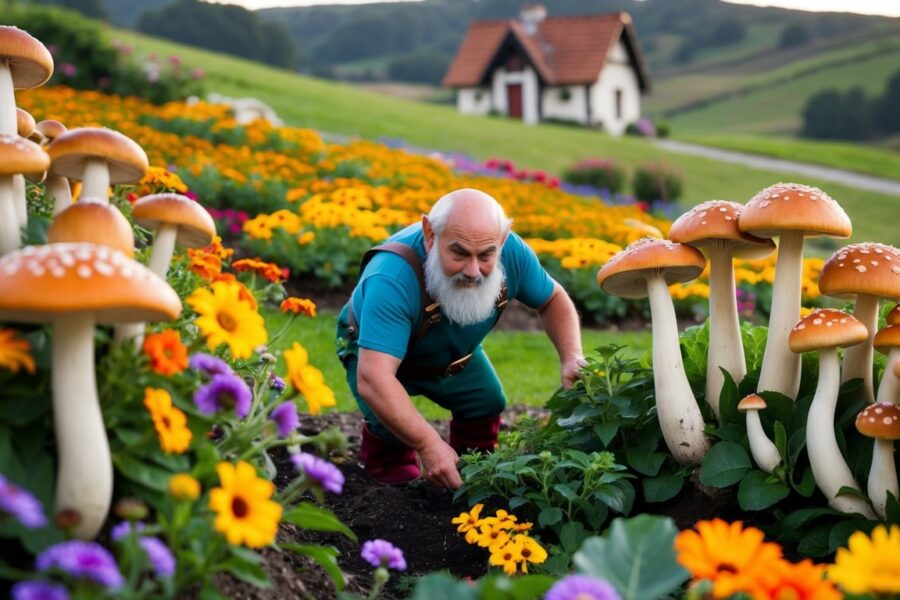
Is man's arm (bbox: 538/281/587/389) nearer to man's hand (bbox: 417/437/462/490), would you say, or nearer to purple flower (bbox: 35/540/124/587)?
man's hand (bbox: 417/437/462/490)

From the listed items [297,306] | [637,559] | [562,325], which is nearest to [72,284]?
[637,559]

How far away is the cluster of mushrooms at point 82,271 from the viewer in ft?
5.64

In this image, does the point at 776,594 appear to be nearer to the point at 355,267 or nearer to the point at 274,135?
the point at 355,267

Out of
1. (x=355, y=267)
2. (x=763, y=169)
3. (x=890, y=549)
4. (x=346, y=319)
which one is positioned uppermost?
(x=890, y=549)

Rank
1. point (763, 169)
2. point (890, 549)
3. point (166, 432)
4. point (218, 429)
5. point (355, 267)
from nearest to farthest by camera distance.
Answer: point (890, 549) → point (166, 432) → point (218, 429) → point (355, 267) → point (763, 169)

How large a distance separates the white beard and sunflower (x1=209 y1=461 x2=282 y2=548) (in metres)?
1.93

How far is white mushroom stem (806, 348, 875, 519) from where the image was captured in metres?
2.79

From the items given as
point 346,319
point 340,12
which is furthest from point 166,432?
point 340,12

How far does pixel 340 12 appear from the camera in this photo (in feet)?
426

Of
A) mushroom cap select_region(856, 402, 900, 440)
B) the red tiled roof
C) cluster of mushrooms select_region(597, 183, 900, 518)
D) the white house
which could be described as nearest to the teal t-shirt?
cluster of mushrooms select_region(597, 183, 900, 518)

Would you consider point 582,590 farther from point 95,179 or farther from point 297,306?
point 297,306

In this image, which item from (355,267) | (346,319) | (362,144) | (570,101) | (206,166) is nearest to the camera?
(346,319)

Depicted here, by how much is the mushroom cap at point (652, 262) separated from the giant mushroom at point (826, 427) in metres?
0.43

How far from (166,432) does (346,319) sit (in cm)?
258
